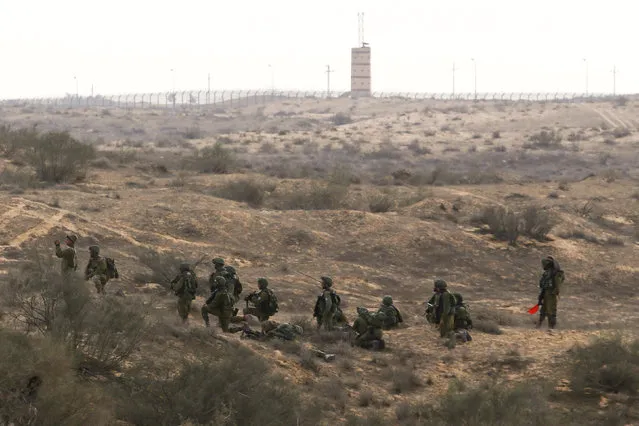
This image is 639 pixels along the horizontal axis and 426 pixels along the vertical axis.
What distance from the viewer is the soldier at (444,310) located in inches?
559

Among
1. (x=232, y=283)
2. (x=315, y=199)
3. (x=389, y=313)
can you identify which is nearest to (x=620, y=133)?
(x=315, y=199)

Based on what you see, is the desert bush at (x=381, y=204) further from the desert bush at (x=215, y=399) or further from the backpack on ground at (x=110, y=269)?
the desert bush at (x=215, y=399)

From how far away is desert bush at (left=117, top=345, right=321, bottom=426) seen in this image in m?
8.57

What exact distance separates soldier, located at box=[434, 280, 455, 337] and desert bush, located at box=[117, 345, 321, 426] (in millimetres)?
5317

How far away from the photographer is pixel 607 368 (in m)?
11.9

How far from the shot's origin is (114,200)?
25.0 meters

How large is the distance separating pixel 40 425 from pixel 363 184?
85.7ft

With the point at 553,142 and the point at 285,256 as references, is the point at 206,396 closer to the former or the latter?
the point at 285,256

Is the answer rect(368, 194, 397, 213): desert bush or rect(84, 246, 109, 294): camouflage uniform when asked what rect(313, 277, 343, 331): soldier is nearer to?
rect(84, 246, 109, 294): camouflage uniform

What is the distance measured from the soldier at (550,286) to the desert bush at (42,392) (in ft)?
32.2

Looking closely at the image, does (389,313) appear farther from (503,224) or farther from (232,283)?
(503,224)

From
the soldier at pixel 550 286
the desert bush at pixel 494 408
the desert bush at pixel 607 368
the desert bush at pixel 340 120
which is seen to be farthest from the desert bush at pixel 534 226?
the desert bush at pixel 340 120

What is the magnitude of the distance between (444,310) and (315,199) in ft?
45.2

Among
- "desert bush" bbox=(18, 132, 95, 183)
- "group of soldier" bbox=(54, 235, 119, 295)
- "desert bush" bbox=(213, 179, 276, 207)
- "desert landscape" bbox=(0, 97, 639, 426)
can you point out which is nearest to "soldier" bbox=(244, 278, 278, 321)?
"desert landscape" bbox=(0, 97, 639, 426)
